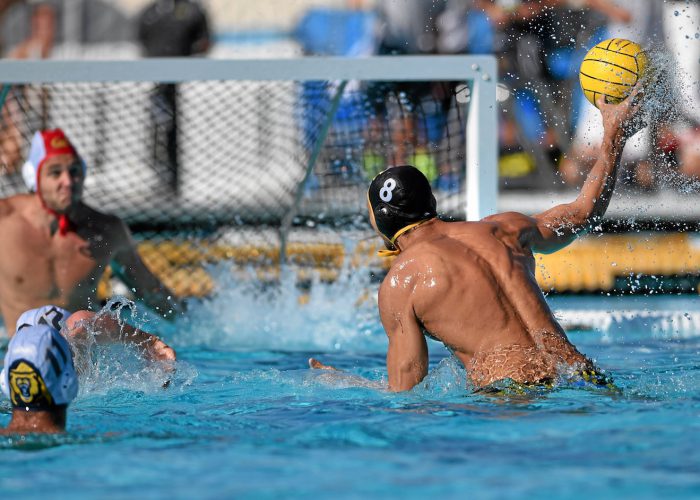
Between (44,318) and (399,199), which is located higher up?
(399,199)

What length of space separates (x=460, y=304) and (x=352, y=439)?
2.26 feet

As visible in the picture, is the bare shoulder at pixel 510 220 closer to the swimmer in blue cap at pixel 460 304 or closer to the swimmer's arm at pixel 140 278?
the swimmer in blue cap at pixel 460 304

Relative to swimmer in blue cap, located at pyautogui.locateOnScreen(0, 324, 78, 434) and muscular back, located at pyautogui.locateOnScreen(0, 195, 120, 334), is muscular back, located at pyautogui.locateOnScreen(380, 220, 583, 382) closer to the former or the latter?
swimmer in blue cap, located at pyautogui.locateOnScreen(0, 324, 78, 434)

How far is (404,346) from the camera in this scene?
12.9 ft

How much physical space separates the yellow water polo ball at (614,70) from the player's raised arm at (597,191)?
0.04 metres

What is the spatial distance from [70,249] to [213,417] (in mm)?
2316

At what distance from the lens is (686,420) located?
3633mm

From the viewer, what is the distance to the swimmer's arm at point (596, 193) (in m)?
4.49

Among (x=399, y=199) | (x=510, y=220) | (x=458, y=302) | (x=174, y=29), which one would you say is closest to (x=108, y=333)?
(x=399, y=199)

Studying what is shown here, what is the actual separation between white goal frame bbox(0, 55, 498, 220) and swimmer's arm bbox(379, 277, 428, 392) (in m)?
1.88

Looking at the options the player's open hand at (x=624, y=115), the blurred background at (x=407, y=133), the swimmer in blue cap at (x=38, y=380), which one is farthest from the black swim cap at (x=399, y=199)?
the blurred background at (x=407, y=133)

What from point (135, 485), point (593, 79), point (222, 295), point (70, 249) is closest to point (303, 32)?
point (222, 295)

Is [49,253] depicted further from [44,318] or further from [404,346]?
[404,346]

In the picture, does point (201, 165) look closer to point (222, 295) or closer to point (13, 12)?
point (222, 295)
